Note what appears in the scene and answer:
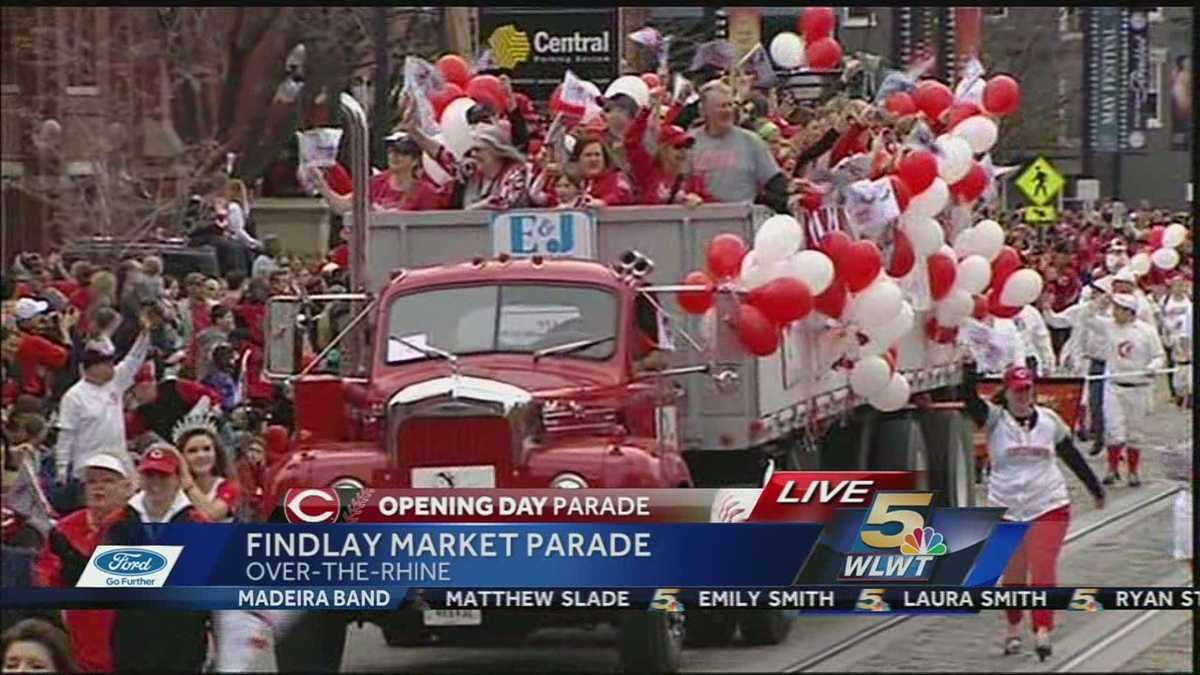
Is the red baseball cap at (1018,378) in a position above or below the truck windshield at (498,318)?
below

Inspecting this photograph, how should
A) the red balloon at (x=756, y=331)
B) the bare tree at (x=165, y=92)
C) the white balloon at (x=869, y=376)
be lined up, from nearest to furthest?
the bare tree at (x=165, y=92) < the red balloon at (x=756, y=331) < the white balloon at (x=869, y=376)

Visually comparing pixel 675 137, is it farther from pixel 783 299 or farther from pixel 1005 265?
pixel 1005 265

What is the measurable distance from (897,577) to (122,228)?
2.24m

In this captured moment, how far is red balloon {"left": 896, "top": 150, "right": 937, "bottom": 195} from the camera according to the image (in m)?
5.36

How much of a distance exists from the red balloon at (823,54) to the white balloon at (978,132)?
0.36 meters

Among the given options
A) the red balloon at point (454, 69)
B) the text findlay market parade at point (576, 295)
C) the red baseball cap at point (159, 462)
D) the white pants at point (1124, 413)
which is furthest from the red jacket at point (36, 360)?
the white pants at point (1124, 413)

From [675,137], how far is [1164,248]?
1.31 metres

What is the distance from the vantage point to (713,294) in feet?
16.9

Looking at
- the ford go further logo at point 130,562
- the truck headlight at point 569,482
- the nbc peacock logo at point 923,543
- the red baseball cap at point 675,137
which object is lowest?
the ford go further logo at point 130,562

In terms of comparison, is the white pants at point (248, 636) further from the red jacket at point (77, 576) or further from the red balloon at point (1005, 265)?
the red balloon at point (1005, 265)

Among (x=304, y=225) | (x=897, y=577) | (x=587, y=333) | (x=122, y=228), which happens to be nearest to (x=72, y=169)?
(x=122, y=228)

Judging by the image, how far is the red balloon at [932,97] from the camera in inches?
206

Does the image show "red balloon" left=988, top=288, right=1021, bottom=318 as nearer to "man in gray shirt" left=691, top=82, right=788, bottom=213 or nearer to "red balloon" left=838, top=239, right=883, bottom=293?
"red balloon" left=838, top=239, right=883, bottom=293

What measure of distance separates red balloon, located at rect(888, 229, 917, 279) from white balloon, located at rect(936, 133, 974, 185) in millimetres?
211
